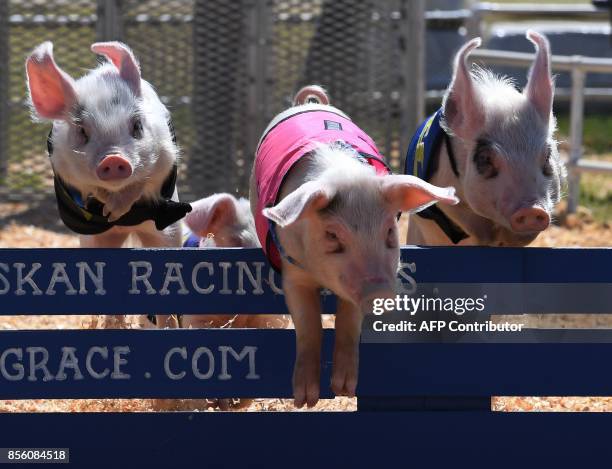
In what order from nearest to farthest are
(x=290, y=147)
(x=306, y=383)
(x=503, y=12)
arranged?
1. (x=306, y=383)
2. (x=290, y=147)
3. (x=503, y=12)

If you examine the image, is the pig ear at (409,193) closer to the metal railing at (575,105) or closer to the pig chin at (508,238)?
the pig chin at (508,238)

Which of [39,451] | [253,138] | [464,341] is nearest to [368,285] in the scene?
[464,341]

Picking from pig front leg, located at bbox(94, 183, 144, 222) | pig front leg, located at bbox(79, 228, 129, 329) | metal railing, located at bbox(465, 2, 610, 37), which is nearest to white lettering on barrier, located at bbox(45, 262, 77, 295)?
pig front leg, located at bbox(94, 183, 144, 222)

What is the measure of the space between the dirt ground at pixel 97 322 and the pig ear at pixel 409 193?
111 cm

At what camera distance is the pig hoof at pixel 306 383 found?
11.3 ft

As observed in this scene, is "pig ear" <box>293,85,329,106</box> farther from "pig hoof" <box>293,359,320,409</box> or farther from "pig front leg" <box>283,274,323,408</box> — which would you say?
"pig hoof" <box>293,359,320,409</box>

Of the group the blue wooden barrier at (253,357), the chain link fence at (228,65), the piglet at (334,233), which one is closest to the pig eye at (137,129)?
the piglet at (334,233)

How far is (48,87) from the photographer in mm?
4629

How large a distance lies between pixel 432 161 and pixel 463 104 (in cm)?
30

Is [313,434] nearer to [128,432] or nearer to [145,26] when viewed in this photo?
[128,432]

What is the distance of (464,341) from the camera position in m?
3.72

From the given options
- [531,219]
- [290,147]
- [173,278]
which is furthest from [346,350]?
[531,219]

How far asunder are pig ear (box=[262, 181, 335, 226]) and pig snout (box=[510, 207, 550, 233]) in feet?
3.61

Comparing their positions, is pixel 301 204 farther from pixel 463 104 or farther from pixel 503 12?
pixel 503 12
